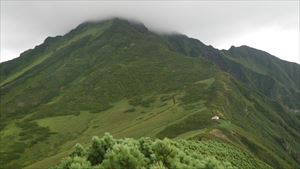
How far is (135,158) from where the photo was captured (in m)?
51.9

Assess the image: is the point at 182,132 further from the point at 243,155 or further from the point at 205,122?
the point at 243,155

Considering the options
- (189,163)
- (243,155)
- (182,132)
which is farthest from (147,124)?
(189,163)

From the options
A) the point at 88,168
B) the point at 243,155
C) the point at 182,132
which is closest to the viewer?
the point at 88,168

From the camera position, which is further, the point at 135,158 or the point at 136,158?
the point at 136,158

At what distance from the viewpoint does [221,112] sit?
19500 cm

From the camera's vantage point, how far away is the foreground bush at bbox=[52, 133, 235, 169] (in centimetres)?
5059

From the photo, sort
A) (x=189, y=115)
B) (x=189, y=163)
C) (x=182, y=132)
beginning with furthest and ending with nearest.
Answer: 1. (x=189, y=115)
2. (x=182, y=132)
3. (x=189, y=163)

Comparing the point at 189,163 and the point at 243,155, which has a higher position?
the point at 189,163

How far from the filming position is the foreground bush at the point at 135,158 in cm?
5059

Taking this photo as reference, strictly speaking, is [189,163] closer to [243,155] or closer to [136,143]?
[136,143]

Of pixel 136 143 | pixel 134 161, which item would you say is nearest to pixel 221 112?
pixel 136 143

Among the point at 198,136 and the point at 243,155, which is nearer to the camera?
the point at 243,155

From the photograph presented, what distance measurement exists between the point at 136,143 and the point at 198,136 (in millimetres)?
64566

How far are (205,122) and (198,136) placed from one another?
37930 mm
